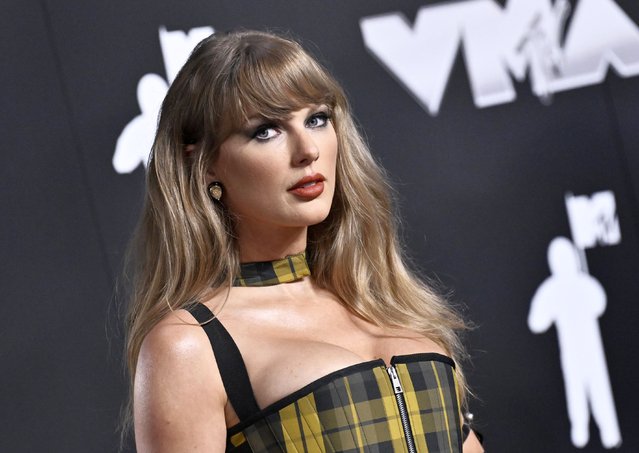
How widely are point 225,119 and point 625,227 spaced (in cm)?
157

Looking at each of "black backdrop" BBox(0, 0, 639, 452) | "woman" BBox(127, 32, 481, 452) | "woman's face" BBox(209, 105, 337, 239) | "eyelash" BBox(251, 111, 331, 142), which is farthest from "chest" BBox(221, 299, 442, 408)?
"black backdrop" BBox(0, 0, 639, 452)

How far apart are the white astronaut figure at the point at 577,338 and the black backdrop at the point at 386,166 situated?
27 millimetres

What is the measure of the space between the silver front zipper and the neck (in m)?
0.29

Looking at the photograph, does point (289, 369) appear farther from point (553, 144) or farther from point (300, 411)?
point (553, 144)

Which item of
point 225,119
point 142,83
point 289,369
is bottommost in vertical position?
point 289,369

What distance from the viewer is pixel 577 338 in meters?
2.90

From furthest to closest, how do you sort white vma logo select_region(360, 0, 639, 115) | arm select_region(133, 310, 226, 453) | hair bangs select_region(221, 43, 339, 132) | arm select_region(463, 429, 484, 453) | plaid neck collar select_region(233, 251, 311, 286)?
white vma logo select_region(360, 0, 639, 115) < arm select_region(463, 429, 484, 453) < plaid neck collar select_region(233, 251, 311, 286) < hair bangs select_region(221, 43, 339, 132) < arm select_region(133, 310, 226, 453)

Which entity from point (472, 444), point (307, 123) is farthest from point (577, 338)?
point (307, 123)

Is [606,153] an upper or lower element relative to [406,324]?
upper

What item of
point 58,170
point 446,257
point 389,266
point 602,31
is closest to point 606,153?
point 602,31

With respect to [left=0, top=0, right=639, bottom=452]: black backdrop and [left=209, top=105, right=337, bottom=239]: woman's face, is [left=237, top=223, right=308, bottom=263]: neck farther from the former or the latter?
[left=0, top=0, right=639, bottom=452]: black backdrop

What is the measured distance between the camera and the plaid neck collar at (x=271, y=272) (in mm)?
1830

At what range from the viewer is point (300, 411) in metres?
1.66

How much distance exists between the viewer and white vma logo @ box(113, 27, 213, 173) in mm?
2639
